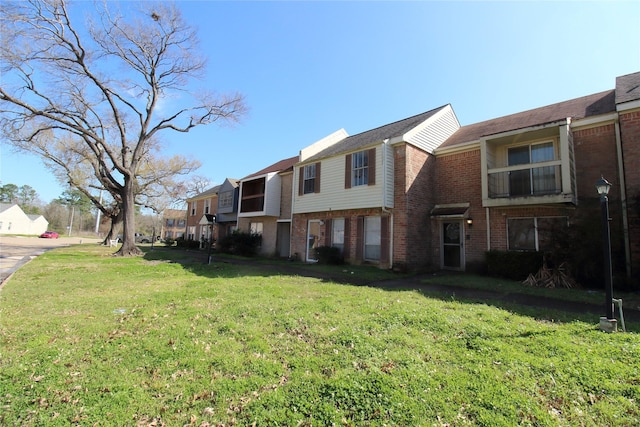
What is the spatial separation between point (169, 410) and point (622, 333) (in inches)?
247

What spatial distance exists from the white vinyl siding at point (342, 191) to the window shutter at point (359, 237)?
83 centimetres

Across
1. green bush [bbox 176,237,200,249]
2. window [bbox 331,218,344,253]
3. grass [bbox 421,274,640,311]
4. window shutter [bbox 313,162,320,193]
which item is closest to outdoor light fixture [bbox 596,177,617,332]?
grass [bbox 421,274,640,311]

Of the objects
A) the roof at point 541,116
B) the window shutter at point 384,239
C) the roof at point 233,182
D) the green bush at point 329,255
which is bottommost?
the green bush at point 329,255

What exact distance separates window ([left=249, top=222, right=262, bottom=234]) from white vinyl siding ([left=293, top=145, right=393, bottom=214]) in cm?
556

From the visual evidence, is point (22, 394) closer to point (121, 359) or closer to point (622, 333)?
point (121, 359)

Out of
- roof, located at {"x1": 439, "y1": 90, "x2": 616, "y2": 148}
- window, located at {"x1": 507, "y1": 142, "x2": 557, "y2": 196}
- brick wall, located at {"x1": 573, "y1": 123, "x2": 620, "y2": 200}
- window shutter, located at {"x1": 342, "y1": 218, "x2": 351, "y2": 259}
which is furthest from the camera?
window shutter, located at {"x1": 342, "y1": 218, "x2": 351, "y2": 259}

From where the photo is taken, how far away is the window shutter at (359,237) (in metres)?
13.4

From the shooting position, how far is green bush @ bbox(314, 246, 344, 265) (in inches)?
541

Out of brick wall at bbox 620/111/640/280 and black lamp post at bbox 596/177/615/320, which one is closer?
black lamp post at bbox 596/177/615/320

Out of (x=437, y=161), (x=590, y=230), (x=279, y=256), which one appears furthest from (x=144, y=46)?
(x=590, y=230)

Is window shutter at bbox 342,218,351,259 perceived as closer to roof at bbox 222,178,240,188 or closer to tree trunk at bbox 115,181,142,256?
tree trunk at bbox 115,181,142,256

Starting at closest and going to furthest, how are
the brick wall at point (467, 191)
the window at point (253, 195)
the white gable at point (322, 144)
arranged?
the brick wall at point (467, 191)
the white gable at point (322, 144)
the window at point (253, 195)

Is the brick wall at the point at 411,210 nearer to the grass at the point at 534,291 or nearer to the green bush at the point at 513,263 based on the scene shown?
the grass at the point at 534,291

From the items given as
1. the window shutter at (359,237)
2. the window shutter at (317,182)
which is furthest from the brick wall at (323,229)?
the window shutter at (317,182)
